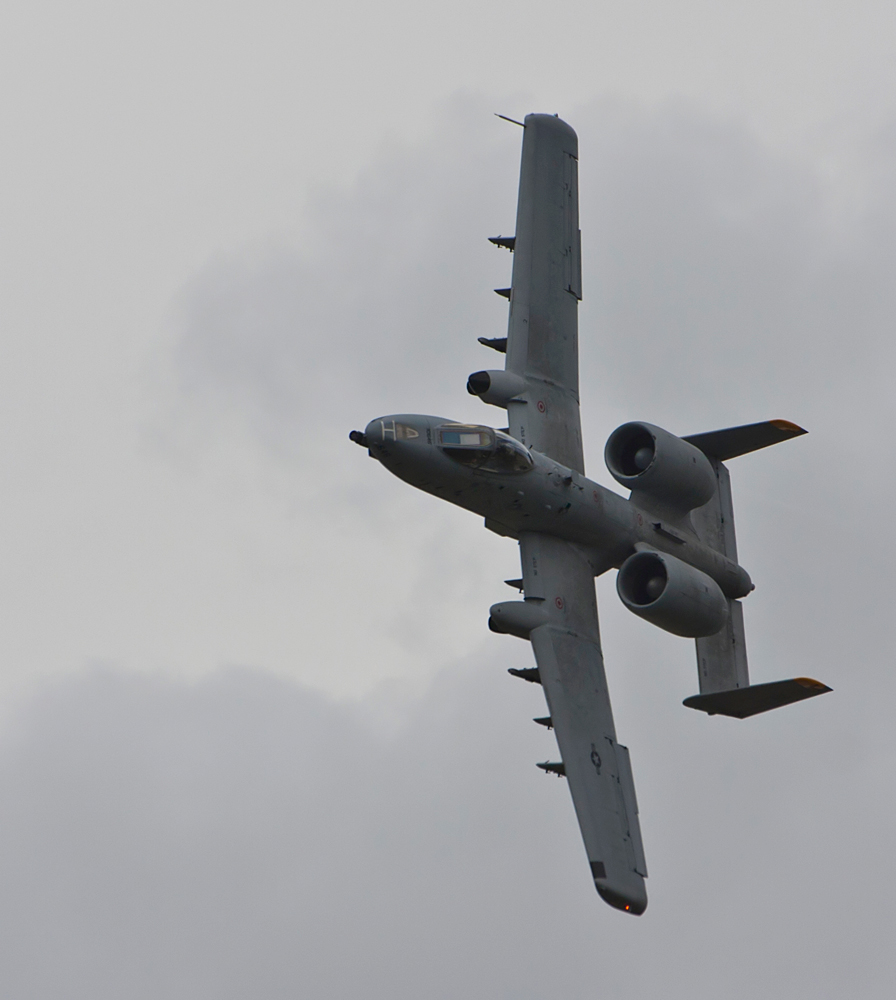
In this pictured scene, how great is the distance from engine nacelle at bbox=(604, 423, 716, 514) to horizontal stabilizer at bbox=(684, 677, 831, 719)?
17.9ft

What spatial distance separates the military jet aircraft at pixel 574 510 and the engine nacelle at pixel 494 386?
0.16 ft

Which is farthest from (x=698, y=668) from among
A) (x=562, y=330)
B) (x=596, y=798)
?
(x=562, y=330)

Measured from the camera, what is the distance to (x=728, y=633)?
1945 inches

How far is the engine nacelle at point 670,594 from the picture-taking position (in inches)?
1788

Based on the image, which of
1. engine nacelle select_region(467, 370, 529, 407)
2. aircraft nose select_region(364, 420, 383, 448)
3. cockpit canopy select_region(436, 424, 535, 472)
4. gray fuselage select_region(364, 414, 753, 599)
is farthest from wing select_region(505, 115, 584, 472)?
aircraft nose select_region(364, 420, 383, 448)

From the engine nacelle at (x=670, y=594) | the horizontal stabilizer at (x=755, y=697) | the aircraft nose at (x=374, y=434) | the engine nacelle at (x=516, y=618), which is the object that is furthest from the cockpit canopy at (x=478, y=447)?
the horizontal stabilizer at (x=755, y=697)

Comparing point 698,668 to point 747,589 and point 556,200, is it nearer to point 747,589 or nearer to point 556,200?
point 747,589

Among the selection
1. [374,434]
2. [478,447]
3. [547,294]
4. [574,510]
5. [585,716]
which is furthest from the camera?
[547,294]

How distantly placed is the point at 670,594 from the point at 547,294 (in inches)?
378

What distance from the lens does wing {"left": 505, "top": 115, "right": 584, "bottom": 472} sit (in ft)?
158

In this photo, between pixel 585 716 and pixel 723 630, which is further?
pixel 723 630

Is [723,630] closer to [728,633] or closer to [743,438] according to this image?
[728,633]

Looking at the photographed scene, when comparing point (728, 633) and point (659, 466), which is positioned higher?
point (659, 466)

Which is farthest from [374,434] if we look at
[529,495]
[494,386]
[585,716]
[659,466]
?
[585,716]
